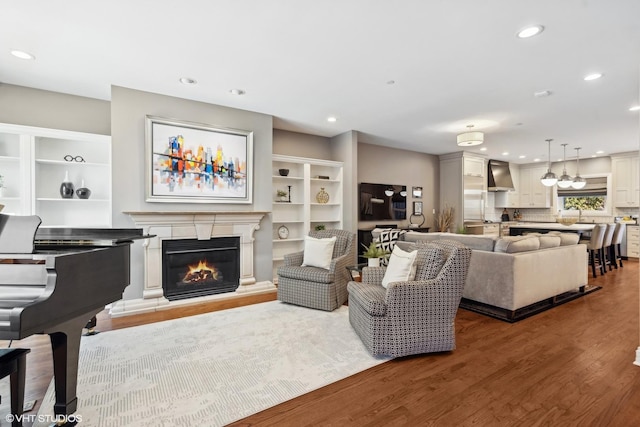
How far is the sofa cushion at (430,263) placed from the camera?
2.72 m

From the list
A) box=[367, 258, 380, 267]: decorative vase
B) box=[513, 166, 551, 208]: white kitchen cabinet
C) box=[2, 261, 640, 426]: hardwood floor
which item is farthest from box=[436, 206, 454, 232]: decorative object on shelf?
box=[367, 258, 380, 267]: decorative vase

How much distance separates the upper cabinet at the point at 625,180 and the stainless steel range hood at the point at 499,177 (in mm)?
2182

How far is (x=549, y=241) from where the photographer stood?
398cm

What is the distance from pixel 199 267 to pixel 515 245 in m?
4.00

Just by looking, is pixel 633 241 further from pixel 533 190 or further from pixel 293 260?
pixel 293 260

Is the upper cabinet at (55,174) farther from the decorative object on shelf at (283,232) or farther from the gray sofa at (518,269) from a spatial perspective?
the gray sofa at (518,269)

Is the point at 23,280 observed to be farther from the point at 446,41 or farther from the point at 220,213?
the point at 446,41

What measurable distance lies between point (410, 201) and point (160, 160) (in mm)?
5516

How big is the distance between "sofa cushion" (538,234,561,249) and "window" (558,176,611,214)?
5537mm

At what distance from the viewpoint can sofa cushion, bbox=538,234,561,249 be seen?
12.9 feet

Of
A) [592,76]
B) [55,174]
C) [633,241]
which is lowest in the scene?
[633,241]

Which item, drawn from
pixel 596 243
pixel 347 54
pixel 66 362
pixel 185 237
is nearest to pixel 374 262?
pixel 347 54

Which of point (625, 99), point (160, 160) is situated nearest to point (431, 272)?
point (160, 160)

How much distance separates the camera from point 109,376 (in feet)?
7.54
